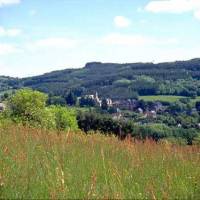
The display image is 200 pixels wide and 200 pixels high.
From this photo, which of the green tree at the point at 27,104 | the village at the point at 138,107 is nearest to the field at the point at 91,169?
the green tree at the point at 27,104

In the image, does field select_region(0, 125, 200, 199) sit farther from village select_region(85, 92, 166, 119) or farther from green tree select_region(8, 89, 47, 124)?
village select_region(85, 92, 166, 119)

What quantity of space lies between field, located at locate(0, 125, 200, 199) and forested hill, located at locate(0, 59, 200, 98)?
111m

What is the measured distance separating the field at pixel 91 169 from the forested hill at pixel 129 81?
363 feet

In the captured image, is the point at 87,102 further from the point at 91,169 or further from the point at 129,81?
the point at 91,169

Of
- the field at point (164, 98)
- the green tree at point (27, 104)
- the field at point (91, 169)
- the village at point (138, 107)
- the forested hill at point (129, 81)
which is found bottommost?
the village at point (138, 107)

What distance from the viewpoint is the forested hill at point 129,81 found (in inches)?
5074

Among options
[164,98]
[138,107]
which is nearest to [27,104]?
[138,107]

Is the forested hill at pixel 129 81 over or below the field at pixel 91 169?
below

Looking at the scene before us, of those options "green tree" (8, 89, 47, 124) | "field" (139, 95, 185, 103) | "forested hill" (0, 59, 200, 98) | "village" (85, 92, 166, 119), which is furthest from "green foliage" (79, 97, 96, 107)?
"green tree" (8, 89, 47, 124)

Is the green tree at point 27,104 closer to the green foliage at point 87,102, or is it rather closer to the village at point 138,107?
the village at point 138,107

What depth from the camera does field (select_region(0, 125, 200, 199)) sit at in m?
4.58

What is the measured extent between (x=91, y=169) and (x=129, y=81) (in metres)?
145

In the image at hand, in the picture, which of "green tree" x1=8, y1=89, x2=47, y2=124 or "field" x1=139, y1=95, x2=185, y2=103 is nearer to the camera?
"green tree" x1=8, y1=89, x2=47, y2=124

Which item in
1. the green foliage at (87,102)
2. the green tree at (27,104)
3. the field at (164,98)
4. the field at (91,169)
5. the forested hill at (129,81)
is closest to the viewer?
the field at (91,169)
